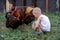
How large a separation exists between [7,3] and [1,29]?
12.3 ft

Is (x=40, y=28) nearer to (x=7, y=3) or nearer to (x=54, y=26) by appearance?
(x=54, y=26)

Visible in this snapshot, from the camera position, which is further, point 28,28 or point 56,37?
point 28,28

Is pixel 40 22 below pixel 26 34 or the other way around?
the other way around

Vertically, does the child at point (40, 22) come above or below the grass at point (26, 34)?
above

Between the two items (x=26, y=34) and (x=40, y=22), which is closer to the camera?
(x=26, y=34)

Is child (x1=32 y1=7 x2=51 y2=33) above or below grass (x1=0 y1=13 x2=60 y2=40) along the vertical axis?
above

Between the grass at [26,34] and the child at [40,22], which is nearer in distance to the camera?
the grass at [26,34]

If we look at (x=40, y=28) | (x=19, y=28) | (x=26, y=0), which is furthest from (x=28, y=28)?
(x=26, y=0)

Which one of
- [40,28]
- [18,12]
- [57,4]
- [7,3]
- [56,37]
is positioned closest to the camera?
[56,37]

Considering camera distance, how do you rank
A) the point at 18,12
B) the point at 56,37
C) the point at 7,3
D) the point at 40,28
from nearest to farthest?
the point at 56,37
the point at 40,28
the point at 18,12
the point at 7,3

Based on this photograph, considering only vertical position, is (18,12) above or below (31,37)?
above

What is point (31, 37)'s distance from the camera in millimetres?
6695

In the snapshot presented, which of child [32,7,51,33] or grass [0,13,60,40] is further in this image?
child [32,7,51,33]

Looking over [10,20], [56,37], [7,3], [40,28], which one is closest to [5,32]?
[10,20]
